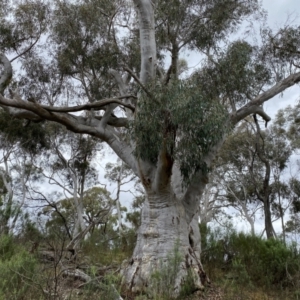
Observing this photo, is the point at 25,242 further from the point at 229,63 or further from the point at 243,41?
the point at 243,41

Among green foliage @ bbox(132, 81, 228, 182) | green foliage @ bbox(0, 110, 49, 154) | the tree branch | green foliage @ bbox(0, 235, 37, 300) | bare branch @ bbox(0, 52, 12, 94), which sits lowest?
green foliage @ bbox(0, 235, 37, 300)

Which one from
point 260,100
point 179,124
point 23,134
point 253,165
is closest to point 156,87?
point 179,124

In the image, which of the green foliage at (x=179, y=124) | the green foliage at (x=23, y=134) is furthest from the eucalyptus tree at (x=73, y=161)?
the green foliage at (x=179, y=124)

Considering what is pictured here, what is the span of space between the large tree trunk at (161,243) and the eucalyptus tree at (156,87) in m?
0.02

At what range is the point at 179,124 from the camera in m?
6.31

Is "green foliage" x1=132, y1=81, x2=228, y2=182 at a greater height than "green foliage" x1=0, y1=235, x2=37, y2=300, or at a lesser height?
greater

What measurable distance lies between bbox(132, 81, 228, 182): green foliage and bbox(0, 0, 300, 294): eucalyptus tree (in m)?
0.02

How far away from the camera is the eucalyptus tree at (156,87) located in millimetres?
6633

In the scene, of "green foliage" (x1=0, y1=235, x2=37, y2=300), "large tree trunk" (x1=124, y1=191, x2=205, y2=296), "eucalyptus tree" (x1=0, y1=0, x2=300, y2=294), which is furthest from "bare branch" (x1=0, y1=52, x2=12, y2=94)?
"green foliage" (x1=0, y1=235, x2=37, y2=300)

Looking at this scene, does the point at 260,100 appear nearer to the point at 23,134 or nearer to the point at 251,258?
the point at 251,258

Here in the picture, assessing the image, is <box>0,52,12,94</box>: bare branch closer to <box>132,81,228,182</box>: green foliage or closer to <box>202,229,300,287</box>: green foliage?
<box>132,81,228,182</box>: green foliage

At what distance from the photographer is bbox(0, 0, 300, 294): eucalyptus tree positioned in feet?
21.8

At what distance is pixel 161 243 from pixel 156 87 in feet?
8.38

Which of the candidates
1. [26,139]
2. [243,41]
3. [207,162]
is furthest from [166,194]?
[26,139]
